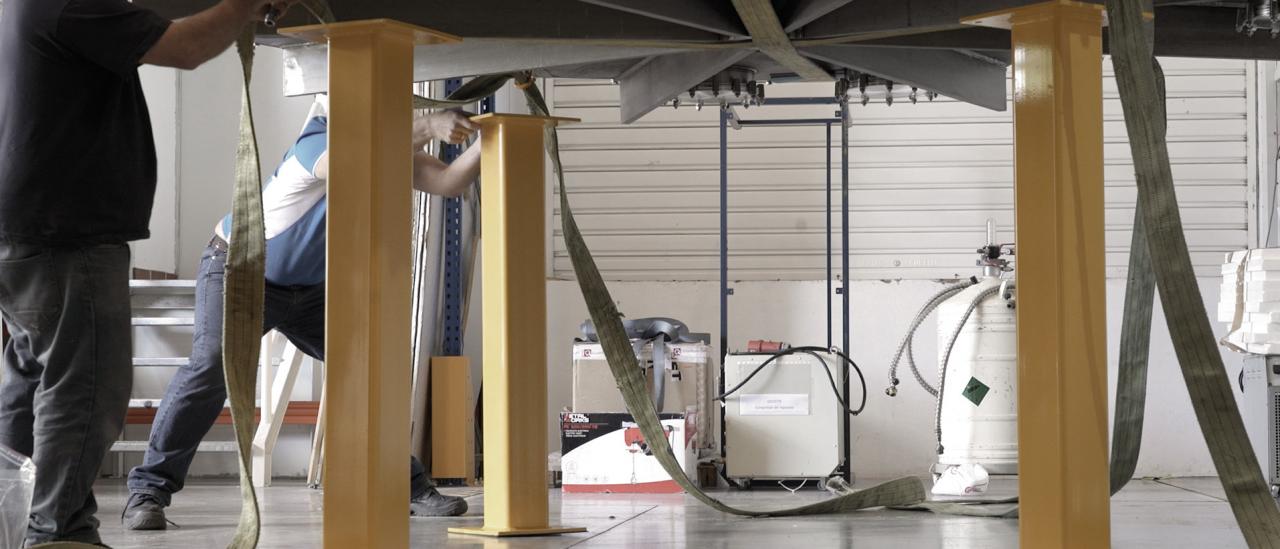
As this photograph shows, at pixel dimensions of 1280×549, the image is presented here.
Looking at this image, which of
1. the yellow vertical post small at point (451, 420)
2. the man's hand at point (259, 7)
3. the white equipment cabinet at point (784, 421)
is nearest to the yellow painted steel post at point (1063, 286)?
the man's hand at point (259, 7)

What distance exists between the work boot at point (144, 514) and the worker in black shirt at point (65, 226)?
1.09 metres

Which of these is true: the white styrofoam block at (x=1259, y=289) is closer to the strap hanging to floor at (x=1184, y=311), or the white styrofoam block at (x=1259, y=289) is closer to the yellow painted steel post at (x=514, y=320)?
the yellow painted steel post at (x=514, y=320)

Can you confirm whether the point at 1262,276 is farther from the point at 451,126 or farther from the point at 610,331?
the point at 451,126

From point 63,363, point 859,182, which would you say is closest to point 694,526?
point 63,363

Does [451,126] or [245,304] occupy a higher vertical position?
[451,126]

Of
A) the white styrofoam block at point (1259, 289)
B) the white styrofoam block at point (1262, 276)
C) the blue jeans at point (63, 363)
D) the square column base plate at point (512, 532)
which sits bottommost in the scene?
the square column base plate at point (512, 532)

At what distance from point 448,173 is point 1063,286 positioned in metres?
2.14

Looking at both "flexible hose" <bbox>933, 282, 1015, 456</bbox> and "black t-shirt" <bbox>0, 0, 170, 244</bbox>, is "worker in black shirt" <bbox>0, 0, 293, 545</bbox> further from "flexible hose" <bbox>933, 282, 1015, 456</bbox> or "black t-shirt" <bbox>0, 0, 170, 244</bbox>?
"flexible hose" <bbox>933, 282, 1015, 456</bbox>

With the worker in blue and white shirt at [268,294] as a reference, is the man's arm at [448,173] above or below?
above

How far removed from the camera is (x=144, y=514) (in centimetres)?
370

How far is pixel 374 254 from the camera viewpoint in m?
2.08

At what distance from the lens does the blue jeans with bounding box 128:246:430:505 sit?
3.84 meters

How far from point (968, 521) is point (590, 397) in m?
2.74

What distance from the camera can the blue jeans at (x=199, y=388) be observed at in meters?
3.84
